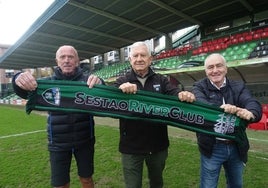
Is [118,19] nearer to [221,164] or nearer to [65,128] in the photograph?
[65,128]

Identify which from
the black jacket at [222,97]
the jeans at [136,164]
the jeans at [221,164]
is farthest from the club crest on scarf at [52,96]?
the jeans at [221,164]

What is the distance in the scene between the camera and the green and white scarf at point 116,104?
288 cm

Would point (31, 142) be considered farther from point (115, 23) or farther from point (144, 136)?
point (115, 23)

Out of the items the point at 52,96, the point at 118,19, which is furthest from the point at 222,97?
the point at 118,19

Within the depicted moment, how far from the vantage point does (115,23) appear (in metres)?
20.8

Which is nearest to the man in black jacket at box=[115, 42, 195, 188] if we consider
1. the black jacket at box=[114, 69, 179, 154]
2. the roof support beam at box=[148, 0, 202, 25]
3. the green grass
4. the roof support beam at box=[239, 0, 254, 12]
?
the black jacket at box=[114, 69, 179, 154]

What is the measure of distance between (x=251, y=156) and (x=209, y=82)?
161 inches

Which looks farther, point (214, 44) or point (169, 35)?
point (169, 35)

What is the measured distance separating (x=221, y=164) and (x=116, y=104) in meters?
1.13

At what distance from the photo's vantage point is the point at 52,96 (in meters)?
2.91

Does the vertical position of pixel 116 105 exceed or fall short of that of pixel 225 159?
it exceeds it

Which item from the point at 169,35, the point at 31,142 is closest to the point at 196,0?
the point at 169,35

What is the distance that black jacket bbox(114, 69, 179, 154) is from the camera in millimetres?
2934

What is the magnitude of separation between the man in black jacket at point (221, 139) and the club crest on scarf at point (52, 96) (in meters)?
1.33
